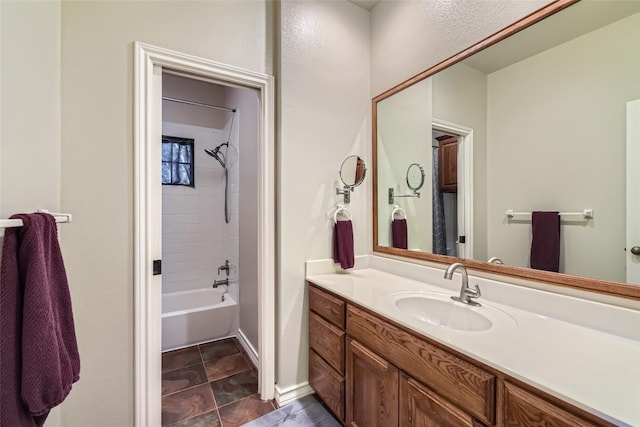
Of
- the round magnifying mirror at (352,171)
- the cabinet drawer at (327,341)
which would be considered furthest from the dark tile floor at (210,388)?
the round magnifying mirror at (352,171)

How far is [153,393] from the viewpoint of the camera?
4.70 ft

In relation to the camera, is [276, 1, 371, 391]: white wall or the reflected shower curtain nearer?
the reflected shower curtain

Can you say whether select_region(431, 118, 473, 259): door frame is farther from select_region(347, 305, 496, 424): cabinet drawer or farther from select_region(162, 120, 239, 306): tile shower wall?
select_region(162, 120, 239, 306): tile shower wall

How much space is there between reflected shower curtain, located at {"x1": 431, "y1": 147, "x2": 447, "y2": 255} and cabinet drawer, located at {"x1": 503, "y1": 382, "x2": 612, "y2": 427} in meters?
0.91

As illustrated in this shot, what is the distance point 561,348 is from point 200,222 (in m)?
3.14

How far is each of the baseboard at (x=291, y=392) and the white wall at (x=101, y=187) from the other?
79 cm

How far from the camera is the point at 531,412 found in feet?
2.26

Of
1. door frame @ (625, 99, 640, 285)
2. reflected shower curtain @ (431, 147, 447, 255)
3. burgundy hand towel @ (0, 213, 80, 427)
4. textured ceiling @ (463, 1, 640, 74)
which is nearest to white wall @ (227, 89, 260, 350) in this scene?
reflected shower curtain @ (431, 147, 447, 255)

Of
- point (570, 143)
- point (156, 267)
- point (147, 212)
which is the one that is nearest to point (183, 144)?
point (147, 212)

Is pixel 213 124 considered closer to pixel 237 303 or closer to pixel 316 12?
pixel 316 12

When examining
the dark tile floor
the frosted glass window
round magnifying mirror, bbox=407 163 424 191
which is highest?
the frosted glass window

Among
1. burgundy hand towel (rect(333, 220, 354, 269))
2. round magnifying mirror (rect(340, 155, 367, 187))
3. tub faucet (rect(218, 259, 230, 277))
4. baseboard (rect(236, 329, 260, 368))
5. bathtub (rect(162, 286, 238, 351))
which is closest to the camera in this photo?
burgundy hand towel (rect(333, 220, 354, 269))

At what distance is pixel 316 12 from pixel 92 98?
4.79 ft

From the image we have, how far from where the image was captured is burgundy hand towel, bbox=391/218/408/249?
6.07 ft
